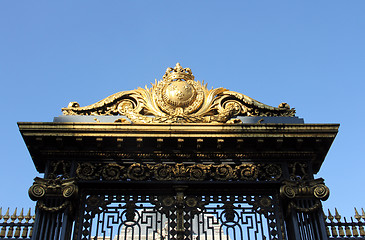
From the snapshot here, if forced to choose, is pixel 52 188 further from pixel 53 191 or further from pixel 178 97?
pixel 178 97

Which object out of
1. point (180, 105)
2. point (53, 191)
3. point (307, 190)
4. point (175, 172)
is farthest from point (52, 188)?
point (307, 190)

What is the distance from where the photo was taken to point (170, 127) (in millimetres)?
12289

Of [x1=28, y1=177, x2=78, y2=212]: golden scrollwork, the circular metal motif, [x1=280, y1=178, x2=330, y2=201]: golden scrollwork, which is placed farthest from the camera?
the circular metal motif

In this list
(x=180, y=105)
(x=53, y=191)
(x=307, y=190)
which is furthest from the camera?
(x=180, y=105)

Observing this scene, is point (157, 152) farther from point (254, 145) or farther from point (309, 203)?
point (309, 203)

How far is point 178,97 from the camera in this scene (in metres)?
13.3

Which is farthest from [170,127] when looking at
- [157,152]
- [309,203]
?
[309,203]

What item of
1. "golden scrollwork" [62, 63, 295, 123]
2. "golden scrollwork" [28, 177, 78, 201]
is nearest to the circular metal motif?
"golden scrollwork" [62, 63, 295, 123]

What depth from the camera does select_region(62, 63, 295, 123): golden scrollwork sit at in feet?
42.9

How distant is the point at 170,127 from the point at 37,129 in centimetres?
319

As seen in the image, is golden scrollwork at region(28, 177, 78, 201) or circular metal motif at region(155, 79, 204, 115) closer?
golden scrollwork at region(28, 177, 78, 201)

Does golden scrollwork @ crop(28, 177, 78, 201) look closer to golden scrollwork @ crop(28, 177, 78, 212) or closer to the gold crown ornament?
golden scrollwork @ crop(28, 177, 78, 212)

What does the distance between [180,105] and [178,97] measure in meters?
0.22

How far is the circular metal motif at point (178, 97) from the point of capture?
1325 centimetres
